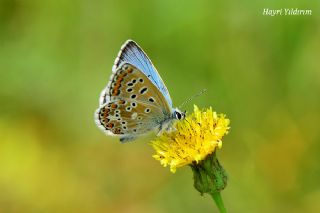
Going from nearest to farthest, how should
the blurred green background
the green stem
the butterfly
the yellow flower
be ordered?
the green stem
the yellow flower
the butterfly
the blurred green background

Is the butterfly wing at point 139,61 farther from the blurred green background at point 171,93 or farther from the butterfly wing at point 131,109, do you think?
Answer: the blurred green background at point 171,93

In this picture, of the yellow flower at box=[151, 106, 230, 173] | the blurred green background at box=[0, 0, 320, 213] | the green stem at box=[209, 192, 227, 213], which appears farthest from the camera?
the blurred green background at box=[0, 0, 320, 213]

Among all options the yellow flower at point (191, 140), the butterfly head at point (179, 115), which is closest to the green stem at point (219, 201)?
the yellow flower at point (191, 140)

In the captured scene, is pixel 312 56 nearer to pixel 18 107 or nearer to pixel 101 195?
pixel 101 195

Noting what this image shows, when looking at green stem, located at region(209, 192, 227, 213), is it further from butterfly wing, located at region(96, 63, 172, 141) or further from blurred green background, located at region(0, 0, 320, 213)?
blurred green background, located at region(0, 0, 320, 213)

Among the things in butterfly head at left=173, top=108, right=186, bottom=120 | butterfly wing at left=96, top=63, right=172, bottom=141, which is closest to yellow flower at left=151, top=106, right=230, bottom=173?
butterfly head at left=173, top=108, right=186, bottom=120

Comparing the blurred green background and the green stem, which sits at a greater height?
the blurred green background
